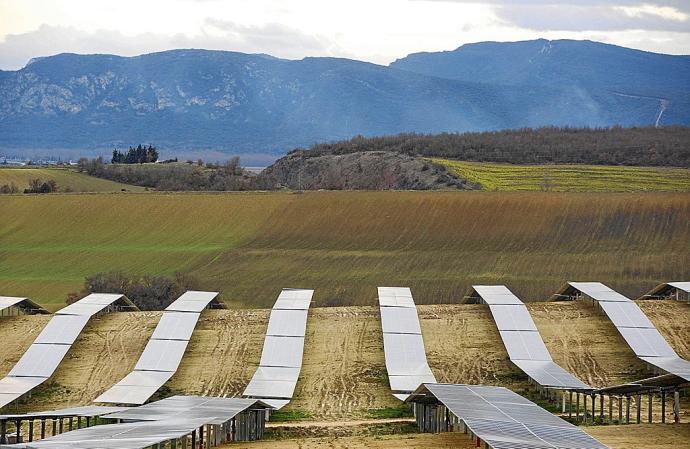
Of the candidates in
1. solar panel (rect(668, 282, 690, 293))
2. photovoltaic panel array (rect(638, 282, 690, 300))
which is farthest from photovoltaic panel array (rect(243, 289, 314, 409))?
solar panel (rect(668, 282, 690, 293))

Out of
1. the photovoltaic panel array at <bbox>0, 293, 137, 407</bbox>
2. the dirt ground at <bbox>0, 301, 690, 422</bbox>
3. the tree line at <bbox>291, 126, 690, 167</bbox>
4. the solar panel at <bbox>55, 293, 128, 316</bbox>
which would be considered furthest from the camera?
the tree line at <bbox>291, 126, 690, 167</bbox>

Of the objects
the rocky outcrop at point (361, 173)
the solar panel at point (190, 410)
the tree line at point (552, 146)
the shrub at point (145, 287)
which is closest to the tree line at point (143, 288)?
the shrub at point (145, 287)

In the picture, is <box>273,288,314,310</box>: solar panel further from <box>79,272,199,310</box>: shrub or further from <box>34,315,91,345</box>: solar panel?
<box>79,272,199,310</box>: shrub

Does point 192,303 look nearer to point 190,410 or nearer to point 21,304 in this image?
point 21,304

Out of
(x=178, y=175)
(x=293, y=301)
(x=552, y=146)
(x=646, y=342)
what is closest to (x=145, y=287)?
(x=293, y=301)

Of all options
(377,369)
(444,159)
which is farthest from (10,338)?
(444,159)

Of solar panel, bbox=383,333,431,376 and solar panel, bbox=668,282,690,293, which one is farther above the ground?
solar panel, bbox=668,282,690,293
